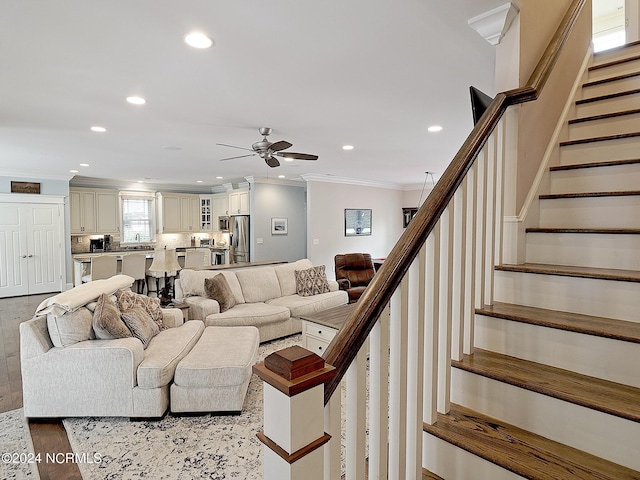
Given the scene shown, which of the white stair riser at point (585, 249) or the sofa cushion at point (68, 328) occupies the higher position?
the white stair riser at point (585, 249)

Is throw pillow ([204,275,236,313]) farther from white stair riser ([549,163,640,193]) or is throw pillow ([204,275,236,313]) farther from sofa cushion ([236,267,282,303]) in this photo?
white stair riser ([549,163,640,193])

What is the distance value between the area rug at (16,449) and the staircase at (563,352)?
2.40m

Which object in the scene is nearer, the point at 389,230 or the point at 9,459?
the point at 9,459

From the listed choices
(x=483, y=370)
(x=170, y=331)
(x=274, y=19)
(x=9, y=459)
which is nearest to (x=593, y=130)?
(x=483, y=370)

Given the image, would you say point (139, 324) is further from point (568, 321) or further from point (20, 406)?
point (568, 321)

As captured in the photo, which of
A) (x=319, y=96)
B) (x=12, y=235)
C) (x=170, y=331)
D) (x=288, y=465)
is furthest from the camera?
(x=12, y=235)

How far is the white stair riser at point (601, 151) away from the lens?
1.96 m

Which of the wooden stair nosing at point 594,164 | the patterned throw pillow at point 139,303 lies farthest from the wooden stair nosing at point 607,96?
the patterned throw pillow at point 139,303

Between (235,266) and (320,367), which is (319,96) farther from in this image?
(235,266)

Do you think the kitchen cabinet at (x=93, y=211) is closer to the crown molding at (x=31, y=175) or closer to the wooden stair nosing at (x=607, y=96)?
the crown molding at (x=31, y=175)

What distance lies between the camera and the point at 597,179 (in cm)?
194

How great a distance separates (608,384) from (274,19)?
2182 millimetres

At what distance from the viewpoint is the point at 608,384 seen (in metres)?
1.25

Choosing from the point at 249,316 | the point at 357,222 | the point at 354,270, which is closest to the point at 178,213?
the point at 357,222
